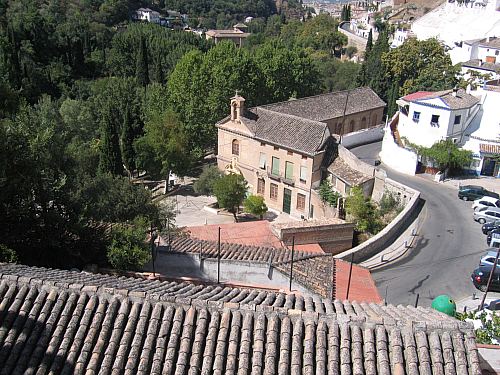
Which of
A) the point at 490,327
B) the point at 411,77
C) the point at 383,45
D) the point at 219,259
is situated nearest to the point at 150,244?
the point at 219,259

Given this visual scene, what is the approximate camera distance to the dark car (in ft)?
76.5

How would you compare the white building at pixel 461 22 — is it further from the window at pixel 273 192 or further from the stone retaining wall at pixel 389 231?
the stone retaining wall at pixel 389 231

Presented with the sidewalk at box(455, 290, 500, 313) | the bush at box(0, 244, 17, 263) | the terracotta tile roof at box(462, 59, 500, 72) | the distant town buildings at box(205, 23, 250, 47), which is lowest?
the distant town buildings at box(205, 23, 250, 47)

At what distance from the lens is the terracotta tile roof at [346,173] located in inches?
1324

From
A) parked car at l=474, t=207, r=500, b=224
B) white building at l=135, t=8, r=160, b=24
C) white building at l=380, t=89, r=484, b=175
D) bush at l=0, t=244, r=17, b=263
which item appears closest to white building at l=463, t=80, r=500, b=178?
white building at l=380, t=89, r=484, b=175

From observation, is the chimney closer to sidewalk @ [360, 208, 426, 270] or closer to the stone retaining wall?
the stone retaining wall

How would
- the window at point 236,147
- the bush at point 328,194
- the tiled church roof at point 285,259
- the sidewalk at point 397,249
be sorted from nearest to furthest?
1. the tiled church roof at point 285,259
2. the sidewalk at point 397,249
3. the bush at point 328,194
4. the window at point 236,147

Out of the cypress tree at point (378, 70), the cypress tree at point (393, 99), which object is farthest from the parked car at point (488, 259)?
the cypress tree at point (378, 70)

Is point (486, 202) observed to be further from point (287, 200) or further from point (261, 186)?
point (261, 186)

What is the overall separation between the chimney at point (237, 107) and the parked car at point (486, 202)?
18387 millimetres

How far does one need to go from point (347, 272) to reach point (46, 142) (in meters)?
13.2

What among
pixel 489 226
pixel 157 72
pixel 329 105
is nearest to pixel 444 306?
pixel 489 226

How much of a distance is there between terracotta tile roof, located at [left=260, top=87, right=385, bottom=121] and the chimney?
3001mm

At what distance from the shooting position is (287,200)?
39.0 meters
